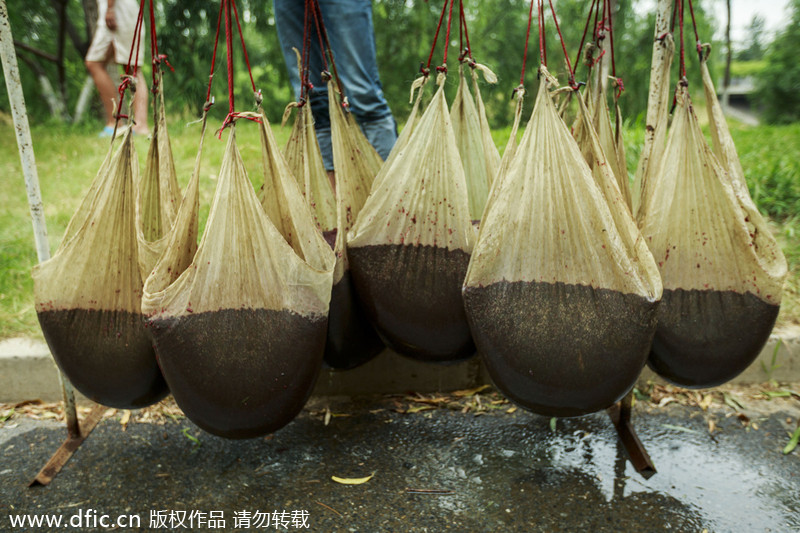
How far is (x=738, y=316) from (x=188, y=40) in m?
5.03

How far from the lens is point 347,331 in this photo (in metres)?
1.73

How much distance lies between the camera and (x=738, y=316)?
1534 mm

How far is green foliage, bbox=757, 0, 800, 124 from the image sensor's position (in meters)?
15.0

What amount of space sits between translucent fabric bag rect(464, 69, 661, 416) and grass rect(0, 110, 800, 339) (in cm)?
142

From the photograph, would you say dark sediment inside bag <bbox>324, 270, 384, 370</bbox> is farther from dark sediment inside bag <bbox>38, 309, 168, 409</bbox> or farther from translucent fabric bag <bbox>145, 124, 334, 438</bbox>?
dark sediment inside bag <bbox>38, 309, 168, 409</bbox>

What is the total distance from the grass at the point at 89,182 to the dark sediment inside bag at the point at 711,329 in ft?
3.41

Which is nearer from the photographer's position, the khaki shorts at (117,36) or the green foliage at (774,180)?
the green foliage at (774,180)

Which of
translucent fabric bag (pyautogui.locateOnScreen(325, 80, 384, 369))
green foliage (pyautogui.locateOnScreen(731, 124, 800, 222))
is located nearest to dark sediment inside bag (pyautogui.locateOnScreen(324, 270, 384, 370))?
translucent fabric bag (pyautogui.locateOnScreen(325, 80, 384, 369))

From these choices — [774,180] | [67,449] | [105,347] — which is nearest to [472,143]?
[105,347]

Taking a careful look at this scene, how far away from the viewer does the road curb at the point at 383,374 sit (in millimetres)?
2236

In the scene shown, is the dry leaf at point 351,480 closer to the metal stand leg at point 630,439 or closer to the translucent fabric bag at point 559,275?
the translucent fabric bag at point 559,275

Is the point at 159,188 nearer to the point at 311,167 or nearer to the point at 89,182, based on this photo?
the point at 311,167

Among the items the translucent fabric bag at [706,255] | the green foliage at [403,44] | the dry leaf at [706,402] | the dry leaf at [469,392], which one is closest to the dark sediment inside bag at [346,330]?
the dry leaf at [469,392]

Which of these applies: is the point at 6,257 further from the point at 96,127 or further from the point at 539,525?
the point at 96,127
